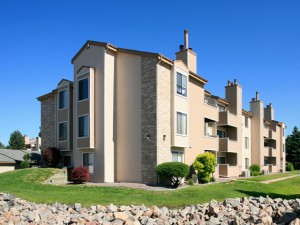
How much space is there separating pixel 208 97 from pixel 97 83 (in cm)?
1404

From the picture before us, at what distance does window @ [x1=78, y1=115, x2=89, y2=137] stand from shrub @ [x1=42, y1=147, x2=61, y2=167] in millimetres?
5426

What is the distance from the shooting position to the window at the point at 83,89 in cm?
2850

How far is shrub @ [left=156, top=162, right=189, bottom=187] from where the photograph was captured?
23.7 m

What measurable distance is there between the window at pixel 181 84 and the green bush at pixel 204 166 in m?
5.63

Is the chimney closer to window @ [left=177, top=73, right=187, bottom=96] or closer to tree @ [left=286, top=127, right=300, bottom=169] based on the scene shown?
window @ [left=177, top=73, right=187, bottom=96]

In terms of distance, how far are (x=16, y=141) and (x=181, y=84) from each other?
5253 centimetres

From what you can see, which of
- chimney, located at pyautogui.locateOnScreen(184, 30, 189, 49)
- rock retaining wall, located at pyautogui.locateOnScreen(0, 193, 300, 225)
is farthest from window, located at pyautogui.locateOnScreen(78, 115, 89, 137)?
rock retaining wall, located at pyautogui.locateOnScreen(0, 193, 300, 225)

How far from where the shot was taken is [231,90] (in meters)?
41.9

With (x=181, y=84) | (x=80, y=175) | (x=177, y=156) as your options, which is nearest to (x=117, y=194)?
(x=80, y=175)

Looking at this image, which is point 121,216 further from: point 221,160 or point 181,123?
point 221,160

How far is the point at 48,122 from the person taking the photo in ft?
120

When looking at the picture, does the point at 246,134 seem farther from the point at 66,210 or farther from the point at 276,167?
the point at 66,210

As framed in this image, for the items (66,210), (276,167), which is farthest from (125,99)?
(276,167)

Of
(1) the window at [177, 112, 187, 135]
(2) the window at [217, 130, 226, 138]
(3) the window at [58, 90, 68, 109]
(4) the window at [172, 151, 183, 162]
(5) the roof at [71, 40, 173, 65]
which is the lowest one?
(4) the window at [172, 151, 183, 162]
